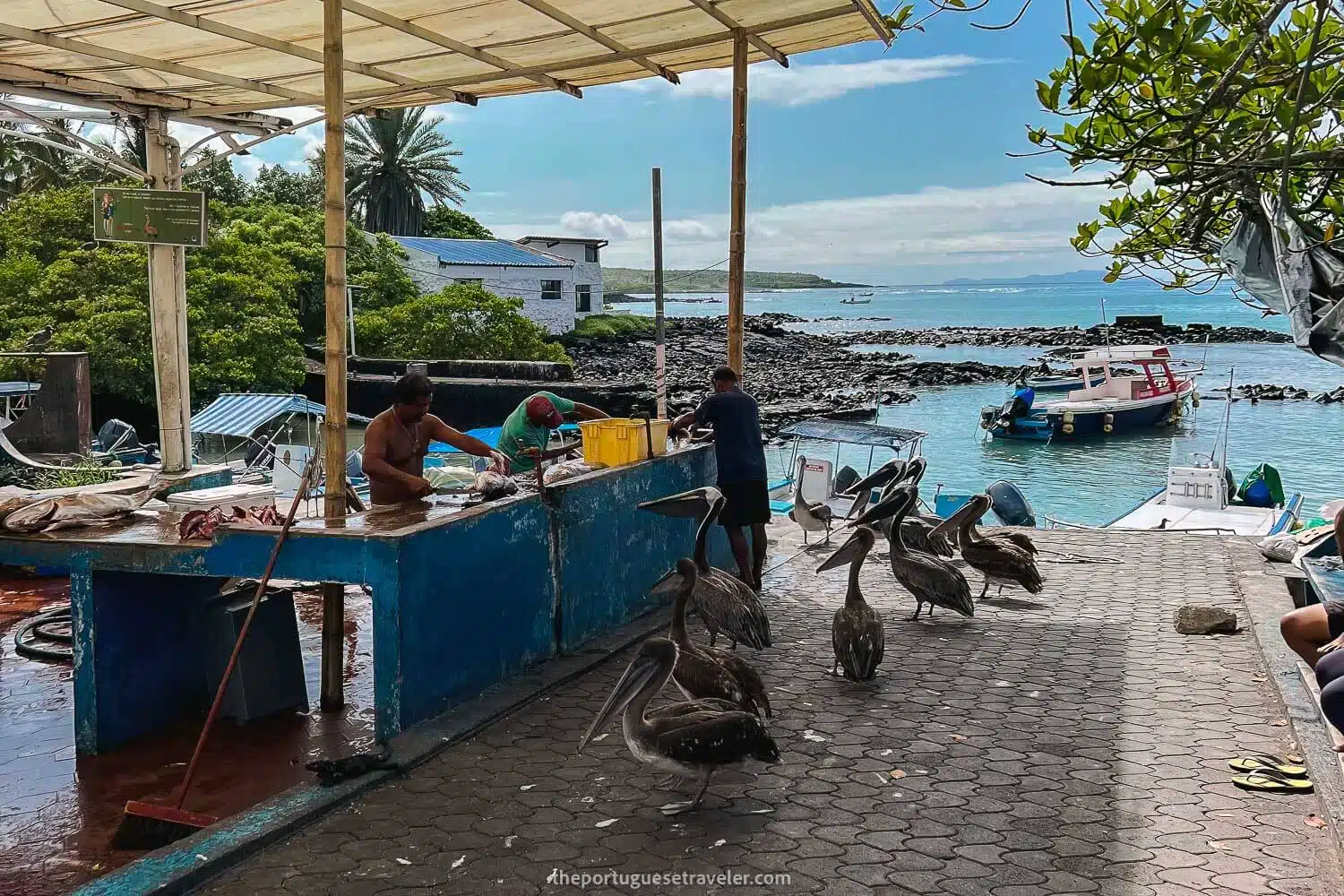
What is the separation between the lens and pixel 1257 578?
10.4 metres

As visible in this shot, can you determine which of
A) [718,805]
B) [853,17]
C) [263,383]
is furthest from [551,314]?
[718,805]

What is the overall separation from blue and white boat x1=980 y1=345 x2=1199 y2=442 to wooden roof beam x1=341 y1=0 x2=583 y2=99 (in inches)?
1477

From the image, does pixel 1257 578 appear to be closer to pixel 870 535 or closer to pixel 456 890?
pixel 870 535

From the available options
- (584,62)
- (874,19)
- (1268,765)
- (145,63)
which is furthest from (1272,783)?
(145,63)

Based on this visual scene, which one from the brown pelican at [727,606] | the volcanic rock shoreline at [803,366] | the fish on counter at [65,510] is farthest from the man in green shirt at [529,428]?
the volcanic rock shoreline at [803,366]

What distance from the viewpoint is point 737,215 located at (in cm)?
1023

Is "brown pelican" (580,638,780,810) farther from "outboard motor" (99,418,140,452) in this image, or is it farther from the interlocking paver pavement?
"outboard motor" (99,418,140,452)

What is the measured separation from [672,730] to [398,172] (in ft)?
201

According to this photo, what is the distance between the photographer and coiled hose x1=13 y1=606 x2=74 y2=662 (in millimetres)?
8305

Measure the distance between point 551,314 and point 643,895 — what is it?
57194mm

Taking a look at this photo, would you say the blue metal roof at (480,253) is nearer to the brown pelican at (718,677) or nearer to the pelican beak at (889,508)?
the pelican beak at (889,508)

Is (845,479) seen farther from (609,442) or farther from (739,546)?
(609,442)

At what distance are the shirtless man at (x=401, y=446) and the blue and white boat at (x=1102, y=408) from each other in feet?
132

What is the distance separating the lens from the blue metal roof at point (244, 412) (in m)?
21.2
